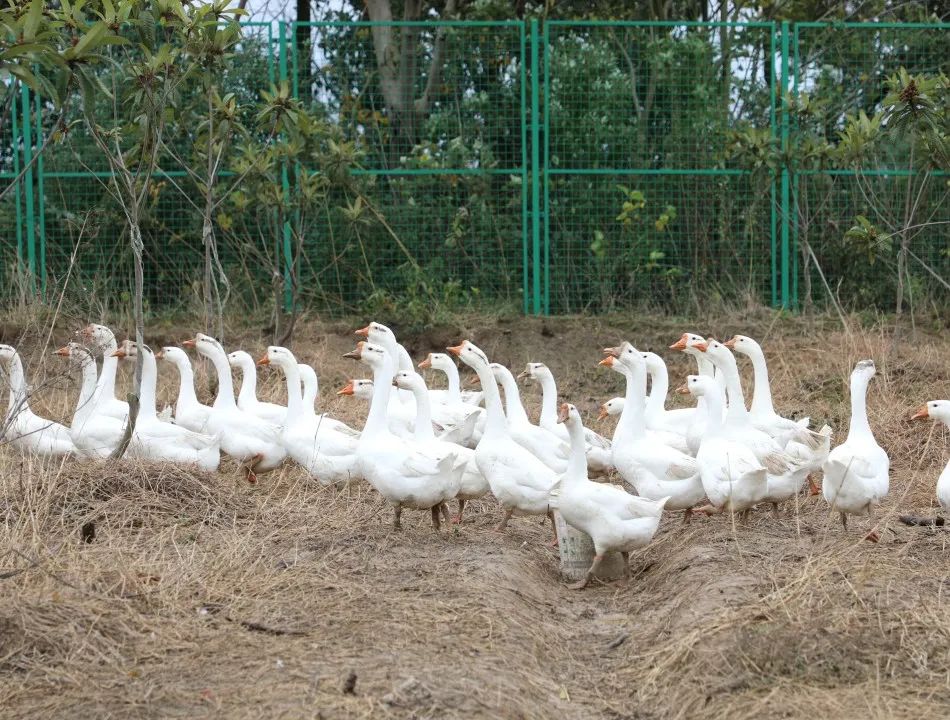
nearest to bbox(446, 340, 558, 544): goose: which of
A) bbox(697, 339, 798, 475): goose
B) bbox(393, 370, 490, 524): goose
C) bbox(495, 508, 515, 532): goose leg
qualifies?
bbox(495, 508, 515, 532): goose leg

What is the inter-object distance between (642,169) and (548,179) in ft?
3.64

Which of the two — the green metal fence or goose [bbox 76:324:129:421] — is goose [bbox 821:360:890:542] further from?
the green metal fence

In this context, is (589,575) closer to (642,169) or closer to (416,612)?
(416,612)

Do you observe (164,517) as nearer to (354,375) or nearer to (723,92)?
(354,375)

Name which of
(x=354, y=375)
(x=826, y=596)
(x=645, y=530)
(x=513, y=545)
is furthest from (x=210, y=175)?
(x=826, y=596)

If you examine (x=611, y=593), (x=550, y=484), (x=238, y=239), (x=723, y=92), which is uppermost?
(x=723, y=92)

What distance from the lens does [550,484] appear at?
8.06 m

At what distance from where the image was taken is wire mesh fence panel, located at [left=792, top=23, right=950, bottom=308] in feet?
49.7

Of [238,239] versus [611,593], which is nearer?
[611,593]

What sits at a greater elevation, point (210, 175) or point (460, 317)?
point (210, 175)

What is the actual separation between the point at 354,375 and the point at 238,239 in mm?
2675

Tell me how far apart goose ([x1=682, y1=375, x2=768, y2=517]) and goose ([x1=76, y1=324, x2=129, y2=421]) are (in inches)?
170

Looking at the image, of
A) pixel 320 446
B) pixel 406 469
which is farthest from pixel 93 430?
pixel 406 469

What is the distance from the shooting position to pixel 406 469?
7.84 meters
